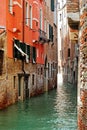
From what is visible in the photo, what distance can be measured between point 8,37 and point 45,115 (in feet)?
18.2

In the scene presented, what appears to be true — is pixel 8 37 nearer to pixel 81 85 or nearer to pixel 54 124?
pixel 54 124

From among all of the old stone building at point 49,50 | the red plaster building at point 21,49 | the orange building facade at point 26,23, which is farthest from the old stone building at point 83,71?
the old stone building at point 49,50

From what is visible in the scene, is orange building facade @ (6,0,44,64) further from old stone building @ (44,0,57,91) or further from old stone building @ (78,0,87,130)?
old stone building @ (78,0,87,130)

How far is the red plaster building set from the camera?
66.2 ft

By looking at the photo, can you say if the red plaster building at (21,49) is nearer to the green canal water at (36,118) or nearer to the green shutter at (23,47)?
the green shutter at (23,47)

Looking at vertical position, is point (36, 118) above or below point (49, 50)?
below

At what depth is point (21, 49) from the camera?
2383cm

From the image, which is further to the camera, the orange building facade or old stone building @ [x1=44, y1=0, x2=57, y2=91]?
old stone building @ [x1=44, y1=0, x2=57, y2=91]

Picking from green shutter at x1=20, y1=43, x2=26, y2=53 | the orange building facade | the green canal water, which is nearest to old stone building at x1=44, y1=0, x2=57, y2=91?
the orange building facade

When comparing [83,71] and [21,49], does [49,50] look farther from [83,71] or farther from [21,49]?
[83,71]

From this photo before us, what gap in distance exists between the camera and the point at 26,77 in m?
25.6

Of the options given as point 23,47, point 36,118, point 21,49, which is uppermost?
point 23,47

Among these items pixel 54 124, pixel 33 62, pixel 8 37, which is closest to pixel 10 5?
pixel 8 37

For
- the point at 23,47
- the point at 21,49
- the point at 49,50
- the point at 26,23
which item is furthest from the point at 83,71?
the point at 49,50
